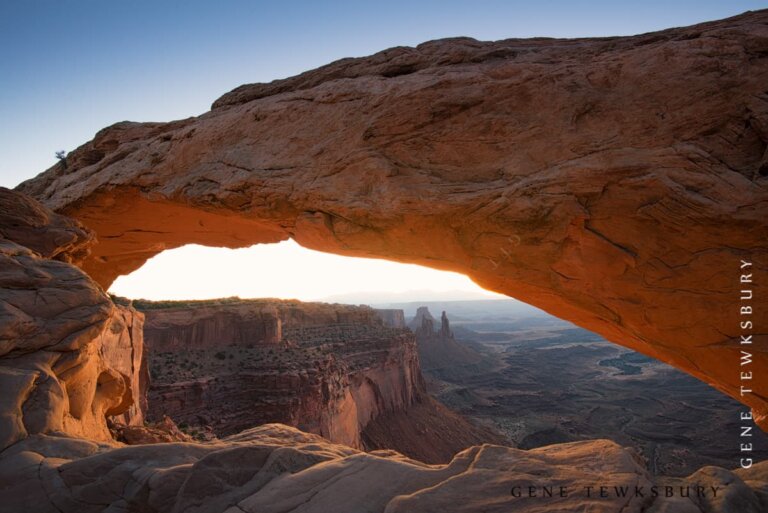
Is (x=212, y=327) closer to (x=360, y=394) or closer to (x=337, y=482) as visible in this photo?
(x=360, y=394)

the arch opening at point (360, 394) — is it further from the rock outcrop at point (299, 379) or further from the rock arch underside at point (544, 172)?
the rock arch underside at point (544, 172)

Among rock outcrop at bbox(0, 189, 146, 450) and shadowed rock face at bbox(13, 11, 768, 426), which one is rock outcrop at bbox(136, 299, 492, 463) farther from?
shadowed rock face at bbox(13, 11, 768, 426)

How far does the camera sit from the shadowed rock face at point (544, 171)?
5.99 meters

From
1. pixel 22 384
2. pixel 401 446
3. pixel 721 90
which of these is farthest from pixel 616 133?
pixel 401 446

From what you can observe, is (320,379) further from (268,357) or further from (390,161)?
(390,161)

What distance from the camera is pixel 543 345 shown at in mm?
130500

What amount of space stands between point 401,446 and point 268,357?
46.2 feet

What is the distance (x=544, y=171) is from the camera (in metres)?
6.62

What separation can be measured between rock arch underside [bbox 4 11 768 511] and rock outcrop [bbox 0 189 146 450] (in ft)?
1.37

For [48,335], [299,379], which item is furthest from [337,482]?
[299,379]

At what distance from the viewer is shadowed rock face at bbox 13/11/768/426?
5.99 m

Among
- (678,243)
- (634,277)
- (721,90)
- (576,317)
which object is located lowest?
(576,317)

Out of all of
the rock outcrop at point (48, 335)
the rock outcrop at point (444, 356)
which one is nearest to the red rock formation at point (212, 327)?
the rock outcrop at point (48, 335)

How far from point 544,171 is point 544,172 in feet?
0.10
